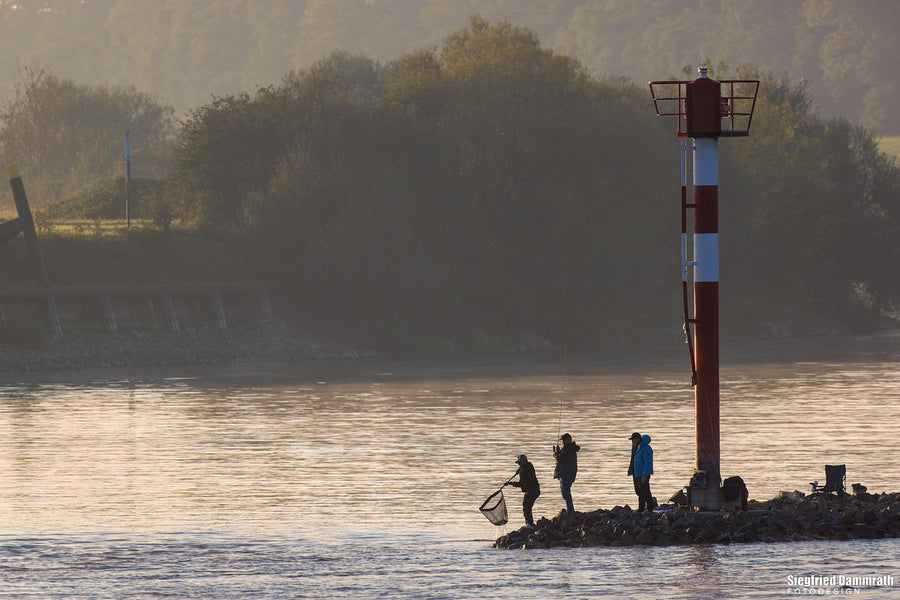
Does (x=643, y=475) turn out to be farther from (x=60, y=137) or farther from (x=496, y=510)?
(x=60, y=137)

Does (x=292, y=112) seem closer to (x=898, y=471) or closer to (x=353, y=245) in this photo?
(x=353, y=245)

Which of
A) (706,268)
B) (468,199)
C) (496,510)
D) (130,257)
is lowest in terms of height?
(496,510)

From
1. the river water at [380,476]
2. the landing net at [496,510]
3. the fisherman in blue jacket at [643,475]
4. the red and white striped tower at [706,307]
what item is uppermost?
the red and white striped tower at [706,307]

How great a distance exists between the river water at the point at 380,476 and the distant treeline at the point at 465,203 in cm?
2248

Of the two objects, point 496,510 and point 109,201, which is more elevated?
point 109,201

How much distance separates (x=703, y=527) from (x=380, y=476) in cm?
1130

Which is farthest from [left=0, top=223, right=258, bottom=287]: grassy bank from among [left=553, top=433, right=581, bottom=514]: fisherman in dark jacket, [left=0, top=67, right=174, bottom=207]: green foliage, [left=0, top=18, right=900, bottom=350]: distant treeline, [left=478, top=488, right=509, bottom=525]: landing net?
[left=478, top=488, right=509, bottom=525]: landing net

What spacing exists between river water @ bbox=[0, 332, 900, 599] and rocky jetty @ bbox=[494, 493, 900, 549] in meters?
0.58

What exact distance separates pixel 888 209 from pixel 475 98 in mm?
43914

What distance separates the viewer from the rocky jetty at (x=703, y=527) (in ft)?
90.0

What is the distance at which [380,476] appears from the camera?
120 ft

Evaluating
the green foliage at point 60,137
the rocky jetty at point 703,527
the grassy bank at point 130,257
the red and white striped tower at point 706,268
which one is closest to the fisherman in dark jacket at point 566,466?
the rocky jetty at point 703,527

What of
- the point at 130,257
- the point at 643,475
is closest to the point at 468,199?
the point at 130,257

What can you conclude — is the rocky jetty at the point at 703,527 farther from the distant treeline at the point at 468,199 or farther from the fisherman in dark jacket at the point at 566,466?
the distant treeline at the point at 468,199
